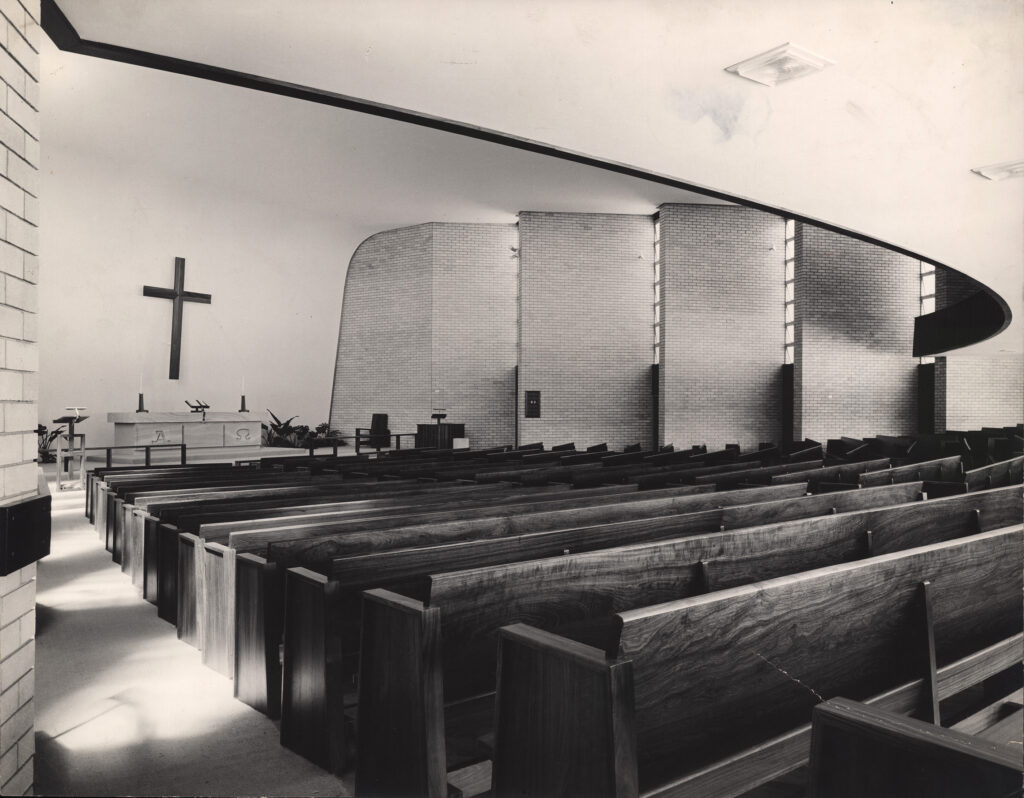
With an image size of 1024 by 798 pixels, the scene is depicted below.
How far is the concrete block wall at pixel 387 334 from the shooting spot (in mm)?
14742

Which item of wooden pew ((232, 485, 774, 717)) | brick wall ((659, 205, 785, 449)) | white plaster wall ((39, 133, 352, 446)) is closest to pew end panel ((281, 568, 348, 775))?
wooden pew ((232, 485, 774, 717))

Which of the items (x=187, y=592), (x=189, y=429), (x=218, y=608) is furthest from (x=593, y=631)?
(x=189, y=429)

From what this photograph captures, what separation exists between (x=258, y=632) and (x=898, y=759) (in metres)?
1.98

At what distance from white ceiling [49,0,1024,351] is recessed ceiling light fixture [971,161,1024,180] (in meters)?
0.08

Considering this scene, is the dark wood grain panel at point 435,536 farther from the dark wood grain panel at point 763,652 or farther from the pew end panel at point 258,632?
the dark wood grain panel at point 763,652

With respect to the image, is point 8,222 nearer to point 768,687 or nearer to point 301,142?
point 768,687

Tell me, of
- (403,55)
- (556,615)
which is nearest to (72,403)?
(403,55)

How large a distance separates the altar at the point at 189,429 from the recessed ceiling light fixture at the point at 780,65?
1041cm

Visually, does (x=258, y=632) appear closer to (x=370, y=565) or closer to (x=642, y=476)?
(x=370, y=565)

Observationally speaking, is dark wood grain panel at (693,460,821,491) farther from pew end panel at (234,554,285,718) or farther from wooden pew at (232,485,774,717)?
pew end panel at (234,554,285,718)

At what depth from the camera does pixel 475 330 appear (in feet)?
47.7

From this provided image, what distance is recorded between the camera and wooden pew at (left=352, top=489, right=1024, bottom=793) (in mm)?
1569

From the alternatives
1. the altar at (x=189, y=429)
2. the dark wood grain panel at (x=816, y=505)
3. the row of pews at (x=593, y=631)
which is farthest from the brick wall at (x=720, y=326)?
the row of pews at (x=593, y=631)

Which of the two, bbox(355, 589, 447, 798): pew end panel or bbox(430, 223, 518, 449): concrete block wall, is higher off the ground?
bbox(430, 223, 518, 449): concrete block wall
